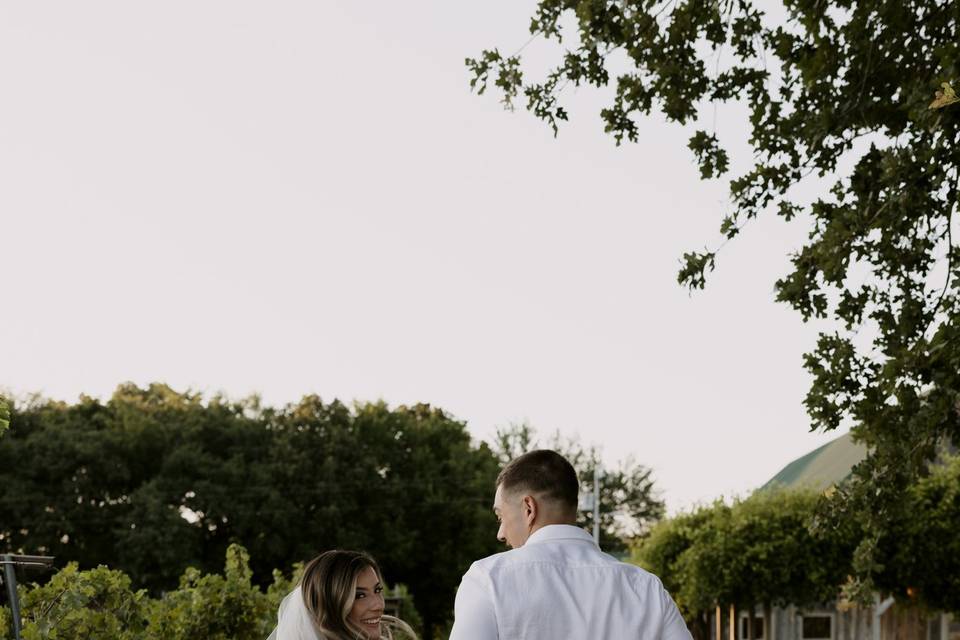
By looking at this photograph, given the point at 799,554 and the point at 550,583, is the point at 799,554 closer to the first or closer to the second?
the point at 799,554

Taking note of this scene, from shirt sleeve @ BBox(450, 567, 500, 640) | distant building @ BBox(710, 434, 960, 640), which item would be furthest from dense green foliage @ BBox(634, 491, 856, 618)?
shirt sleeve @ BBox(450, 567, 500, 640)

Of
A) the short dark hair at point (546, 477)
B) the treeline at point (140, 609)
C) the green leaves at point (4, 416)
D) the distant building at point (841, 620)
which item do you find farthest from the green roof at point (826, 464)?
the short dark hair at point (546, 477)

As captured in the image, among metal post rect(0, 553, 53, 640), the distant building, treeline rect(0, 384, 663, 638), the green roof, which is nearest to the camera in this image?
metal post rect(0, 553, 53, 640)

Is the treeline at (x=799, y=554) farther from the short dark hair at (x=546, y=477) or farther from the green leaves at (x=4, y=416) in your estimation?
the short dark hair at (x=546, y=477)

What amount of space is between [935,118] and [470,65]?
4.10 m

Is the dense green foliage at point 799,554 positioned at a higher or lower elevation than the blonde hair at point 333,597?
higher

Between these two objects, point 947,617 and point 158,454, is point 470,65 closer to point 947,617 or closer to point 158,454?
point 947,617

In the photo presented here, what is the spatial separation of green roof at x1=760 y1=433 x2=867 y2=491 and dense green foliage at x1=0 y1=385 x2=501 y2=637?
11169mm

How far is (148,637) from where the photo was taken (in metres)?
12.0

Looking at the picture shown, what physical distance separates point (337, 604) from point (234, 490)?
42660mm

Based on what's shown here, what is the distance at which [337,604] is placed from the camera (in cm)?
600

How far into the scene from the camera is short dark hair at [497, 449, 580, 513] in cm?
441

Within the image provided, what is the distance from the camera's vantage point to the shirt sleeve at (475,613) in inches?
165

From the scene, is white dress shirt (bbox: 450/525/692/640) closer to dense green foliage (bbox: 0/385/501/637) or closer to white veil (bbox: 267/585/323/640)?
white veil (bbox: 267/585/323/640)
